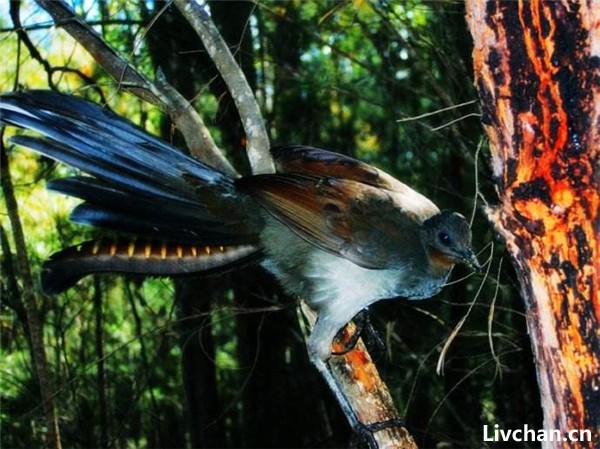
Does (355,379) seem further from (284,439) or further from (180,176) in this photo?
(284,439)

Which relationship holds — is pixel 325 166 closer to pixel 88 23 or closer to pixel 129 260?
pixel 129 260

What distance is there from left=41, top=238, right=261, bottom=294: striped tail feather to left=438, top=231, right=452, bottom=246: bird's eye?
0.94 metres

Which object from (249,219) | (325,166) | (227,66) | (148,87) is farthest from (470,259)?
(148,87)

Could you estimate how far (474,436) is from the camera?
511 cm

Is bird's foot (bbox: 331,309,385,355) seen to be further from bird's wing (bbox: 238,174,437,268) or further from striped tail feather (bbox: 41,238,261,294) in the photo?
striped tail feather (bbox: 41,238,261,294)

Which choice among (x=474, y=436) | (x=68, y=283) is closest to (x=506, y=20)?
(x=68, y=283)

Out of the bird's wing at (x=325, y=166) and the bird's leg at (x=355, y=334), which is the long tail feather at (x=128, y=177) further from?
the bird's leg at (x=355, y=334)

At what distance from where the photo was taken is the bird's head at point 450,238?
344cm

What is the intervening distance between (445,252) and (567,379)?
4.79 ft

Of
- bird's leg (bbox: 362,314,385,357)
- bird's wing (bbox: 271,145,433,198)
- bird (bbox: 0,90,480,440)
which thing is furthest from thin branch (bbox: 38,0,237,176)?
bird's leg (bbox: 362,314,385,357)

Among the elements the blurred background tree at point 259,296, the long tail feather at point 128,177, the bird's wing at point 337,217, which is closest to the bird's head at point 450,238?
the bird's wing at point 337,217

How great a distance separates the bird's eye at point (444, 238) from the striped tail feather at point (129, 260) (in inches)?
36.9

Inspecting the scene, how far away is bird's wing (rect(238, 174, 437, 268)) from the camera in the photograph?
11.4 ft

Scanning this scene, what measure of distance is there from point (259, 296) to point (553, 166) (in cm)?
323
